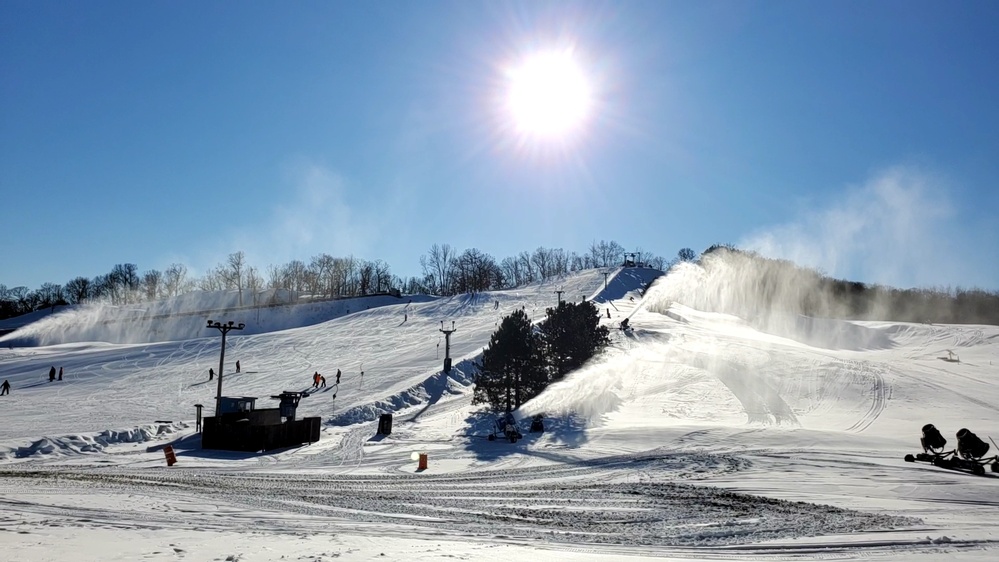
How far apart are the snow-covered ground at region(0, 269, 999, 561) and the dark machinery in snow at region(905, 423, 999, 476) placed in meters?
1.54

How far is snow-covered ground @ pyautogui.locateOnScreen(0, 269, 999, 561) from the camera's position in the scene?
34.5 feet

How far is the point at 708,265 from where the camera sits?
110m

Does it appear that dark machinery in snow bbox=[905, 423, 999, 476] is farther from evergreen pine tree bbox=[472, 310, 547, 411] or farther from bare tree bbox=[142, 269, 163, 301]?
bare tree bbox=[142, 269, 163, 301]

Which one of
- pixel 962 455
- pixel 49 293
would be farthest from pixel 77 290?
pixel 962 455

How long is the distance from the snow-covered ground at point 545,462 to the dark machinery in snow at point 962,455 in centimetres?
154

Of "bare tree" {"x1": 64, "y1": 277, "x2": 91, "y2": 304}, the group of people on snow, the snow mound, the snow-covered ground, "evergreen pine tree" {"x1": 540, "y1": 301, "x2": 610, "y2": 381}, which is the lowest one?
the snow mound

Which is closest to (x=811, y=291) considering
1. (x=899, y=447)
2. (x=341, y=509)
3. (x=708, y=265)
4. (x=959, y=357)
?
(x=708, y=265)

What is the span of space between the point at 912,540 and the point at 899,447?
52.2ft

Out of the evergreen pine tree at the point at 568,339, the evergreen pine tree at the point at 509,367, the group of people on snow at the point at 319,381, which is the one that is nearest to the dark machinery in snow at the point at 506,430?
the evergreen pine tree at the point at 509,367

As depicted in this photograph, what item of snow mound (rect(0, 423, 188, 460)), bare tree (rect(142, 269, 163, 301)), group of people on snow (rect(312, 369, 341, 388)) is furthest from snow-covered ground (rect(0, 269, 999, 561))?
bare tree (rect(142, 269, 163, 301))

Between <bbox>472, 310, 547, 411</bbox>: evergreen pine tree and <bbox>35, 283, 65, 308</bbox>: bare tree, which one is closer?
<bbox>472, 310, 547, 411</bbox>: evergreen pine tree

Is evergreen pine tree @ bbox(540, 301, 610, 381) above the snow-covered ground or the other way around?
above

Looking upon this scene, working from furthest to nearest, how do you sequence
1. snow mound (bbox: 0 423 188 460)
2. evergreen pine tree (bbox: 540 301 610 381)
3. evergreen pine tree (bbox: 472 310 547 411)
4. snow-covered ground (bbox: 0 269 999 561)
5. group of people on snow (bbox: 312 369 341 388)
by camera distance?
1. group of people on snow (bbox: 312 369 341 388)
2. evergreen pine tree (bbox: 540 301 610 381)
3. evergreen pine tree (bbox: 472 310 547 411)
4. snow mound (bbox: 0 423 188 460)
5. snow-covered ground (bbox: 0 269 999 561)

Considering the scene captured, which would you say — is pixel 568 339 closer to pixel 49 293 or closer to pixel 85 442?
pixel 85 442
